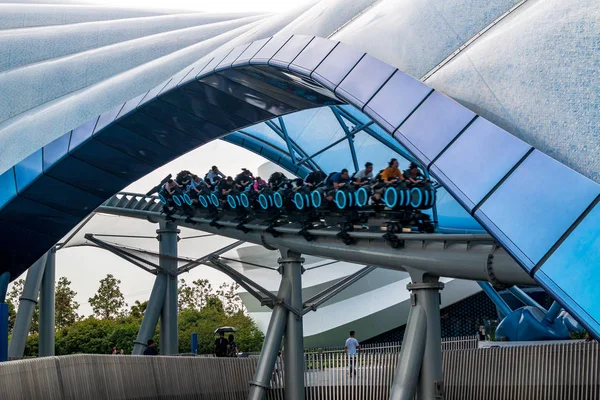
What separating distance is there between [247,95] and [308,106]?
1541 millimetres

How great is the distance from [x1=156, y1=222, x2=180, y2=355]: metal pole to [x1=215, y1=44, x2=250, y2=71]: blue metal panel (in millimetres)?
10754

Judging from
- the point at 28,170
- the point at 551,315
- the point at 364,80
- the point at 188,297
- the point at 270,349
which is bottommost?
the point at 270,349

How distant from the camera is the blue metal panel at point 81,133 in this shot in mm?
21984

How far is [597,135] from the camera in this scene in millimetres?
11688

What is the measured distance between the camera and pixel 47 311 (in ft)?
105

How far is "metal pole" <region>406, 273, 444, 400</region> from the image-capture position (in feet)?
54.6

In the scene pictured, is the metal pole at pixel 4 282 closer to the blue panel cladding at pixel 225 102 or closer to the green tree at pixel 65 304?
the blue panel cladding at pixel 225 102

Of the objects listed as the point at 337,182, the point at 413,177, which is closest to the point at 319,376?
the point at 337,182

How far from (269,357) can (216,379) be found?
1.44 metres

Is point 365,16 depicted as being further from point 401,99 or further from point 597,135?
point 597,135

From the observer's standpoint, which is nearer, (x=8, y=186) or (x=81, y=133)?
(x=81, y=133)

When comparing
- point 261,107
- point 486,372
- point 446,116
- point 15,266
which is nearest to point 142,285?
point 15,266

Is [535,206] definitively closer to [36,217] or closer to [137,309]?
[36,217]

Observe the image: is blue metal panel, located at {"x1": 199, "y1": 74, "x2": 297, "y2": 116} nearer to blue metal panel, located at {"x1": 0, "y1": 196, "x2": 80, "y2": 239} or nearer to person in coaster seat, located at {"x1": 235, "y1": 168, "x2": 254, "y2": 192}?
person in coaster seat, located at {"x1": 235, "y1": 168, "x2": 254, "y2": 192}
